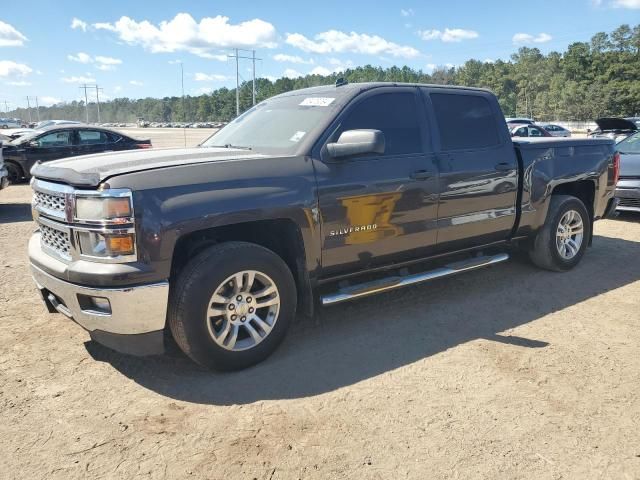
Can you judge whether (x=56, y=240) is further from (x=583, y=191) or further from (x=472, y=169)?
(x=583, y=191)

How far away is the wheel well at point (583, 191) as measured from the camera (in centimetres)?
597

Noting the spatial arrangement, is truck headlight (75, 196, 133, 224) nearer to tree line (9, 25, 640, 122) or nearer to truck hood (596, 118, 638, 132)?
truck hood (596, 118, 638, 132)

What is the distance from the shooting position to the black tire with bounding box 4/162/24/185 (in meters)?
13.1

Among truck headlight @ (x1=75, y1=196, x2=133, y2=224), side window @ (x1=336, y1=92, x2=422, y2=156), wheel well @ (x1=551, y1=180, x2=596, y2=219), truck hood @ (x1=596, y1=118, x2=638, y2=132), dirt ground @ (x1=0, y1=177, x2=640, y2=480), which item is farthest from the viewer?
truck hood @ (x1=596, y1=118, x2=638, y2=132)

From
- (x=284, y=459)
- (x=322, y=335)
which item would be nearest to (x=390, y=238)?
(x=322, y=335)

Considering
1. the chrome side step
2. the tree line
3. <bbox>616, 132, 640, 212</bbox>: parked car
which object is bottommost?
the chrome side step

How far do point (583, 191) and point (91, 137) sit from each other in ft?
38.1

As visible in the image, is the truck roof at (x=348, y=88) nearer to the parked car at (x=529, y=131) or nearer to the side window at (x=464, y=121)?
the side window at (x=464, y=121)

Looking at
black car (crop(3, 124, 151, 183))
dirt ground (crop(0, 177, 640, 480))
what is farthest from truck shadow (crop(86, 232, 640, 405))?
black car (crop(3, 124, 151, 183))

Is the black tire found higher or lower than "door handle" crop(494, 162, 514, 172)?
A: lower

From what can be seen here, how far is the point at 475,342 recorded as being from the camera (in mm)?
4004

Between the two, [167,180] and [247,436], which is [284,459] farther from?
[167,180]

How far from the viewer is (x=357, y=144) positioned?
3.66 m

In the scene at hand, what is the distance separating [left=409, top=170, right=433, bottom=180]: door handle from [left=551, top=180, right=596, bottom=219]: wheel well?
2.40 m
